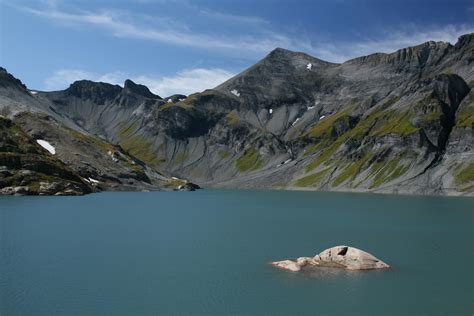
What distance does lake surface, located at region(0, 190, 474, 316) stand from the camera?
43.4m

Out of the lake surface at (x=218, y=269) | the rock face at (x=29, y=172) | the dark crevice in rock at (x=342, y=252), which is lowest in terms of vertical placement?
the lake surface at (x=218, y=269)

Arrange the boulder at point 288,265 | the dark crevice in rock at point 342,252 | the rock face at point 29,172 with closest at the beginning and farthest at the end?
the boulder at point 288,265 < the dark crevice in rock at point 342,252 < the rock face at point 29,172

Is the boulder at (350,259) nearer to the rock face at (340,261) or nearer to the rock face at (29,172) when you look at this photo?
the rock face at (340,261)

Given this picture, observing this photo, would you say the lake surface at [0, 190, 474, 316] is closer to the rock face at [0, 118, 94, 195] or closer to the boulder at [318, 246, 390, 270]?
the boulder at [318, 246, 390, 270]

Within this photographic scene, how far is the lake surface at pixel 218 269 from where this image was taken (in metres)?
43.4

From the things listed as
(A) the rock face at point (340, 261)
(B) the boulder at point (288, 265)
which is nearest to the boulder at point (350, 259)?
(A) the rock face at point (340, 261)

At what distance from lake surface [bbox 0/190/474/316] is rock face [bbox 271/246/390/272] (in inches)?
77.8

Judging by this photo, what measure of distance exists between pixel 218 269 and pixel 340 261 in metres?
15.3

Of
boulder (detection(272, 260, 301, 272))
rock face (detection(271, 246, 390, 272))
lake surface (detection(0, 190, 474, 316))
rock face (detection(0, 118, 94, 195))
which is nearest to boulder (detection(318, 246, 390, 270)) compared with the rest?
rock face (detection(271, 246, 390, 272))

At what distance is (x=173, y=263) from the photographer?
60469mm

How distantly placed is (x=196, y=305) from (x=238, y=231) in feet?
161

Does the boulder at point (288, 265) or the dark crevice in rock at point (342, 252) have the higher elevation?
the dark crevice in rock at point (342, 252)

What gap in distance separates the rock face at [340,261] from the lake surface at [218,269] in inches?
77.8

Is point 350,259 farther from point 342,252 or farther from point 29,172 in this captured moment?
point 29,172
